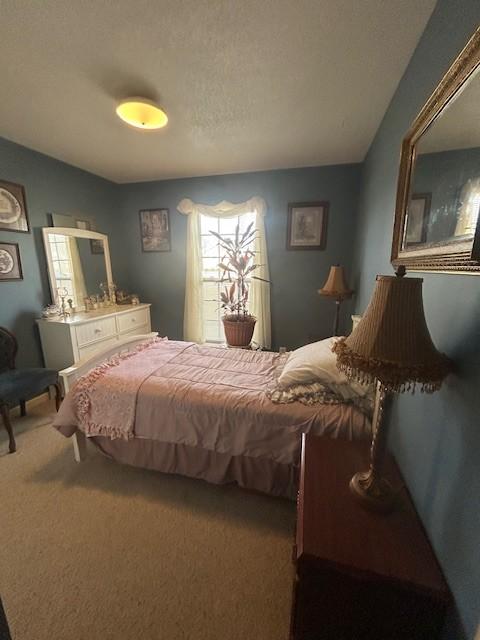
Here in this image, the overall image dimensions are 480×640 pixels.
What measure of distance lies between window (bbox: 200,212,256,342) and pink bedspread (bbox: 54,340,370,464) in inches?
71.6

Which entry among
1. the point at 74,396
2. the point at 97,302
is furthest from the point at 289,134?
the point at 97,302

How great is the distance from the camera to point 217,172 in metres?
3.09

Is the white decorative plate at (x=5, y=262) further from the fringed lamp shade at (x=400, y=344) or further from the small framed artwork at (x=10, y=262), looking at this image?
the fringed lamp shade at (x=400, y=344)

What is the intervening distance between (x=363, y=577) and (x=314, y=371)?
911 mm

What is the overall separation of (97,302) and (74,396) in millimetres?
1886

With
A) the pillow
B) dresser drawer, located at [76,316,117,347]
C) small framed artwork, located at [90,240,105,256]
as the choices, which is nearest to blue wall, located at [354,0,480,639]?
the pillow

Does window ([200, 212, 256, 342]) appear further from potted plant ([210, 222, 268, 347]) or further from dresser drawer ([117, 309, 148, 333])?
dresser drawer ([117, 309, 148, 333])

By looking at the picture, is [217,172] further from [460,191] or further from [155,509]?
[155,509]

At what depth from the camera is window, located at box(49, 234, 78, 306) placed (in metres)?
2.72

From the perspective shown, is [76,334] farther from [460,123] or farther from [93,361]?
[460,123]

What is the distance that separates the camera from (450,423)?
0.71m

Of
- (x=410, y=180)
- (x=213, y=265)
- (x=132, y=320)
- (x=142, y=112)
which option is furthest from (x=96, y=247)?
(x=410, y=180)

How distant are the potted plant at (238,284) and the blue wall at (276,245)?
0.31 meters

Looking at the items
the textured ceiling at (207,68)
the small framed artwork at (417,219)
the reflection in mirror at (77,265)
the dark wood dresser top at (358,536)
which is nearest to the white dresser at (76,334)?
the reflection in mirror at (77,265)
